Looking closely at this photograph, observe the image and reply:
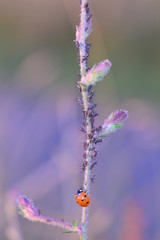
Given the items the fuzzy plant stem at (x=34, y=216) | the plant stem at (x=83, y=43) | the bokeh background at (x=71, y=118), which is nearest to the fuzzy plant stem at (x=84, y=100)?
the plant stem at (x=83, y=43)

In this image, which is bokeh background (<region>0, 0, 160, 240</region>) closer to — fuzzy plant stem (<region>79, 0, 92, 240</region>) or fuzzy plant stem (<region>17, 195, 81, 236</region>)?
fuzzy plant stem (<region>17, 195, 81, 236</region>)

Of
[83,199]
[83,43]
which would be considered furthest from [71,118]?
[83,43]

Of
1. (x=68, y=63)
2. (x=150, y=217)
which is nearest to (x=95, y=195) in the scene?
(x=150, y=217)

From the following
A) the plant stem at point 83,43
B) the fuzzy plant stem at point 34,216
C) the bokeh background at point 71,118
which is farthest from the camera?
the bokeh background at point 71,118

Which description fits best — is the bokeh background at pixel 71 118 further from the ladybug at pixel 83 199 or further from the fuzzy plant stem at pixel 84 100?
the fuzzy plant stem at pixel 84 100

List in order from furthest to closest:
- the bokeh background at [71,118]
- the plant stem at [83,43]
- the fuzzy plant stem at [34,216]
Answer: the bokeh background at [71,118], the fuzzy plant stem at [34,216], the plant stem at [83,43]

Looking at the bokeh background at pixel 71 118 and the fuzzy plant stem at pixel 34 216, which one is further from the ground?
the bokeh background at pixel 71 118

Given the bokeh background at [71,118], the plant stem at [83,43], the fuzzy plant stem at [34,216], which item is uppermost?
the bokeh background at [71,118]

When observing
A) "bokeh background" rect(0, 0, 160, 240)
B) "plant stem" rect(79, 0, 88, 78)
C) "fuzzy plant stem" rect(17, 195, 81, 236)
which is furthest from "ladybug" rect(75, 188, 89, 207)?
"bokeh background" rect(0, 0, 160, 240)

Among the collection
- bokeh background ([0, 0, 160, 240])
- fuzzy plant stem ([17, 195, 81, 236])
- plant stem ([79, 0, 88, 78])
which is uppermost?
bokeh background ([0, 0, 160, 240])
